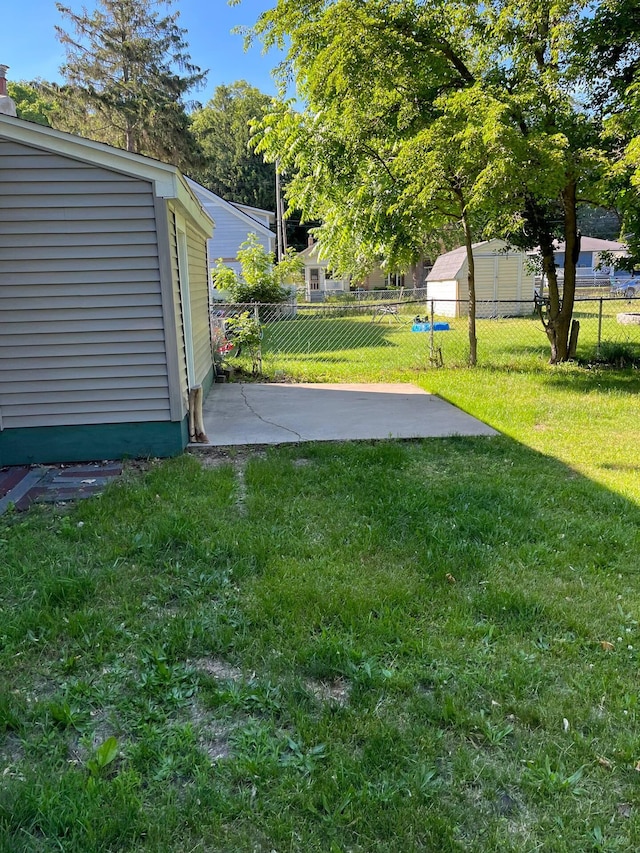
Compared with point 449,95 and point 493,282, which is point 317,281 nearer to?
point 493,282

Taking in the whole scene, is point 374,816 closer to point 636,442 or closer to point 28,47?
point 636,442

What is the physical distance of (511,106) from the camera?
7.45 m

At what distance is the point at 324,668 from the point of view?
2.24 m

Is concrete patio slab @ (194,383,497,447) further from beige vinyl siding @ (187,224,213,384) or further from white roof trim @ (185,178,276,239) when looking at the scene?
white roof trim @ (185,178,276,239)

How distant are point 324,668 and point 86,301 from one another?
3.76 metres

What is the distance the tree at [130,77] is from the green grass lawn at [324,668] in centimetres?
2193

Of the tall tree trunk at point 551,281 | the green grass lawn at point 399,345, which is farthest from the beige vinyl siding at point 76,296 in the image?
the tall tree trunk at point 551,281

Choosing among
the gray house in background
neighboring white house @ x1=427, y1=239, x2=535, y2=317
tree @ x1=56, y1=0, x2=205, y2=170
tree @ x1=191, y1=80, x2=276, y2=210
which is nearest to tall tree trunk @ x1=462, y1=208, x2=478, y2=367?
the gray house in background

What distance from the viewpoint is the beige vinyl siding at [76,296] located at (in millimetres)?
4586

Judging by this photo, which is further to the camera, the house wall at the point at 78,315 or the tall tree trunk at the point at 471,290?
the tall tree trunk at the point at 471,290

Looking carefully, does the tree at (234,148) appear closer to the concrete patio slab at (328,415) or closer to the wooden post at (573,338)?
the wooden post at (573,338)

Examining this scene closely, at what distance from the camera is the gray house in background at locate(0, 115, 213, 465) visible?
4547 millimetres

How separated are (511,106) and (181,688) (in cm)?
790

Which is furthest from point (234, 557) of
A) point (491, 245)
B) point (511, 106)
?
point (491, 245)
